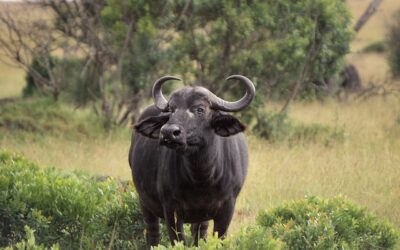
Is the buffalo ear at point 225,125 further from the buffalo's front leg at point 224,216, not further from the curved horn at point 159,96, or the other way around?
the buffalo's front leg at point 224,216

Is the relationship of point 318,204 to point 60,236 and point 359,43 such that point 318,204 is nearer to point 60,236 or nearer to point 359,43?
point 60,236

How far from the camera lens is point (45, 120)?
52.5 feet

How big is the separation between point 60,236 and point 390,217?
13.2ft

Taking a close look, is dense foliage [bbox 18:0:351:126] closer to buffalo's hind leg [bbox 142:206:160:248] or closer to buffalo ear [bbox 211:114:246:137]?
buffalo's hind leg [bbox 142:206:160:248]

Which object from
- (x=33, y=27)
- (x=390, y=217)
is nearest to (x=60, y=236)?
(x=390, y=217)

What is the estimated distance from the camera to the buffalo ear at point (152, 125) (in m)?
6.37

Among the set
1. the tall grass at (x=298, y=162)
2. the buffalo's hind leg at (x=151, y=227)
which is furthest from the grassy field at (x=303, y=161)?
the buffalo's hind leg at (x=151, y=227)

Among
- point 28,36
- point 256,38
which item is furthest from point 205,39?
point 28,36

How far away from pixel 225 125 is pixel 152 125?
0.61 meters

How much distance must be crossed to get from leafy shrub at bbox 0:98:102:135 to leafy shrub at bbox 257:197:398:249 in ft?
29.8

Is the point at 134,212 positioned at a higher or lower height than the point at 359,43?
higher

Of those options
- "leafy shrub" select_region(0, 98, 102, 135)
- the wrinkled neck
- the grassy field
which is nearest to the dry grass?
the grassy field

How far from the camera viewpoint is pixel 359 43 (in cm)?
5388

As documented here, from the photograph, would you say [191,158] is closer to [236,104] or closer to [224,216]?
[236,104]
